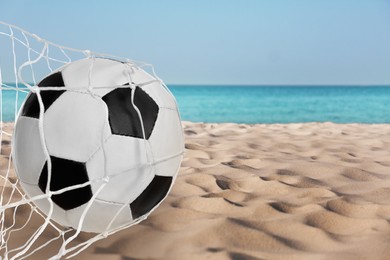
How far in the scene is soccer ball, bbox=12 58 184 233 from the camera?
70.8 inches

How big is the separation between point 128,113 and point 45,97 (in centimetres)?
36

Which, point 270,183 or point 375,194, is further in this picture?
point 270,183

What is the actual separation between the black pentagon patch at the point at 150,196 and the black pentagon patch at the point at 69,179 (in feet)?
0.69

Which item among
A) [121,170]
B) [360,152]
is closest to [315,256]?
[121,170]

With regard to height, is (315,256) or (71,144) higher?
(71,144)

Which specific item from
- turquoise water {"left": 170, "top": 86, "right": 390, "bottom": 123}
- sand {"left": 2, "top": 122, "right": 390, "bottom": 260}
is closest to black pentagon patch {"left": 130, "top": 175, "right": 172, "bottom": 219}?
sand {"left": 2, "top": 122, "right": 390, "bottom": 260}

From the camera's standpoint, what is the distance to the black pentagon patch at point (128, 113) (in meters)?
1.83

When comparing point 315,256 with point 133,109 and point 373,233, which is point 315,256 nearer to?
point 373,233

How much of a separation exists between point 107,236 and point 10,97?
2443cm

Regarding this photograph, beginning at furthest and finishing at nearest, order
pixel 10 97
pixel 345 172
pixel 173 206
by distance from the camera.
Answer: pixel 10 97 < pixel 345 172 < pixel 173 206

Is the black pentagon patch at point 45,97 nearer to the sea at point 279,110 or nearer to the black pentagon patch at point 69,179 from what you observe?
the black pentagon patch at point 69,179

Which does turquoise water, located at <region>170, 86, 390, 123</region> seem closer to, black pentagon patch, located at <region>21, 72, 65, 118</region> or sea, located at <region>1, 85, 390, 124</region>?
sea, located at <region>1, 85, 390, 124</region>

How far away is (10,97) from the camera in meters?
24.5

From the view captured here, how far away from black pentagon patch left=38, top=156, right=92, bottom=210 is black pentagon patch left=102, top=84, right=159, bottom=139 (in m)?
0.21
